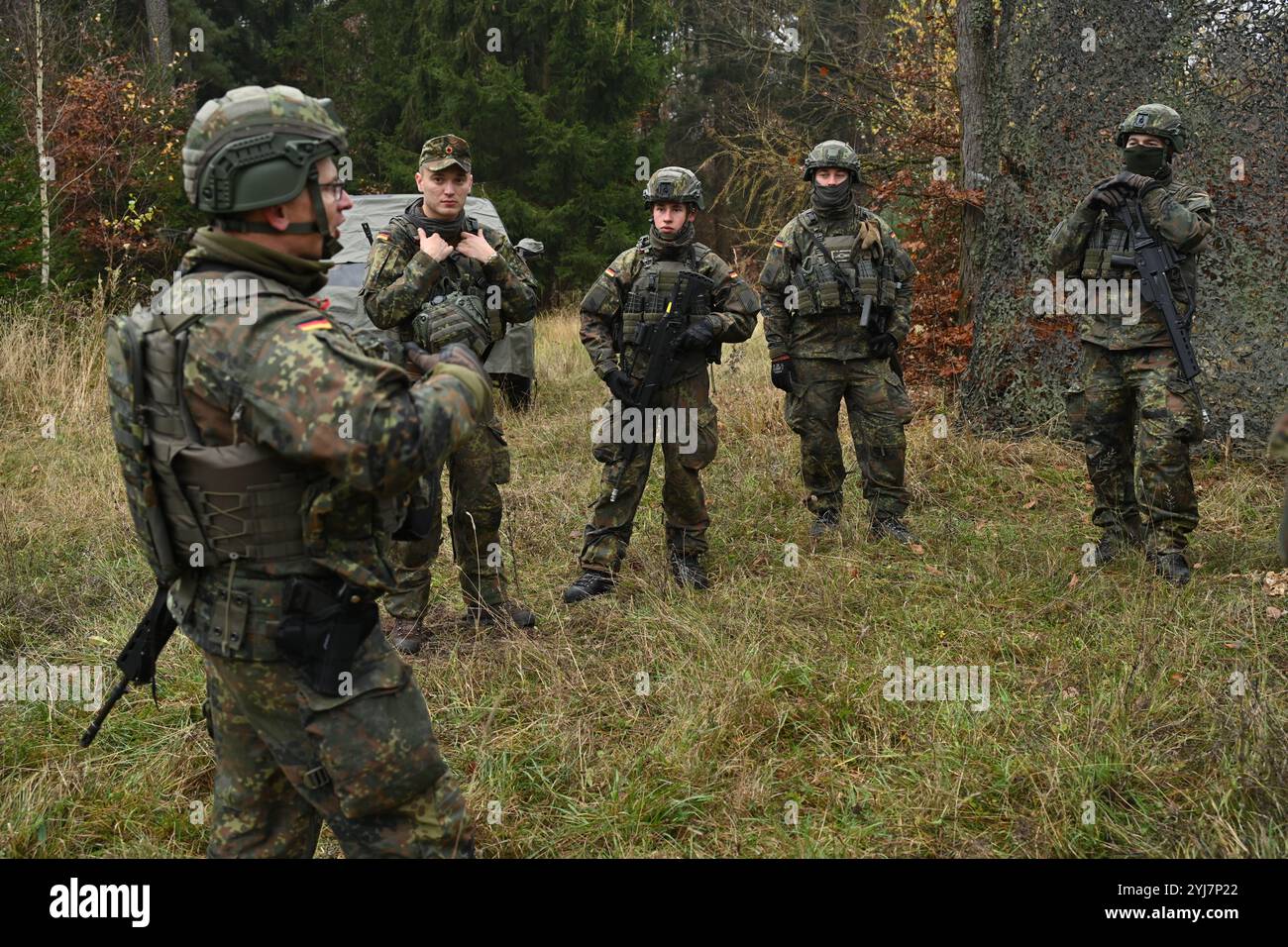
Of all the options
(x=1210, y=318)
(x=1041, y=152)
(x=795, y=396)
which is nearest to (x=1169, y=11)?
(x=1041, y=152)

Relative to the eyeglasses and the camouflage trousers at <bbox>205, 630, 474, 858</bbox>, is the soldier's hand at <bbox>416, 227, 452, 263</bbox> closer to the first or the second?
the eyeglasses

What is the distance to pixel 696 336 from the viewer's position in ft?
17.5

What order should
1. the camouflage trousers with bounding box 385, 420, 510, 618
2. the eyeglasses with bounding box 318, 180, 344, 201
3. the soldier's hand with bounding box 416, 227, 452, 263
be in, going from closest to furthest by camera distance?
1. the eyeglasses with bounding box 318, 180, 344, 201
2. the soldier's hand with bounding box 416, 227, 452, 263
3. the camouflage trousers with bounding box 385, 420, 510, 618

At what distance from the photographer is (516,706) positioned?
4.13 metres

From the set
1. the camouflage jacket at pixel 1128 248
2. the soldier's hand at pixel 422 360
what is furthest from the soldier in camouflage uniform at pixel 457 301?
the camouflage jacket at pixel 1128 248

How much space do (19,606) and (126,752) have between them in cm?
175

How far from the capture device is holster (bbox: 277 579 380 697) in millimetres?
2309

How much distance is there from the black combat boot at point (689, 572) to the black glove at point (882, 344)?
1571 mm

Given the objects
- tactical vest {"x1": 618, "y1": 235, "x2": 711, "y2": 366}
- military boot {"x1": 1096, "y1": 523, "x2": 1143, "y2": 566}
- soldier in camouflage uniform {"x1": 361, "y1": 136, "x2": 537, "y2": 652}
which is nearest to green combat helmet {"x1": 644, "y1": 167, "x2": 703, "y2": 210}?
tactical vest {"x1": 618, "y1": 235, "x2": 711, "y2": 366}

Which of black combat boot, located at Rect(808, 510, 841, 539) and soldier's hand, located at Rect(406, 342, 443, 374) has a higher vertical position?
soldier's hand, located at Rect(406, 342, 443, 374)

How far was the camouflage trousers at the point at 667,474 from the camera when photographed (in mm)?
5465

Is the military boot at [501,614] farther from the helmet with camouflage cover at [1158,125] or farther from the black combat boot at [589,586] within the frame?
the helmet with camouflage cover at [1158,125]

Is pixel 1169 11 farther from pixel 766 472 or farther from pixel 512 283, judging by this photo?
pixel 512 283
